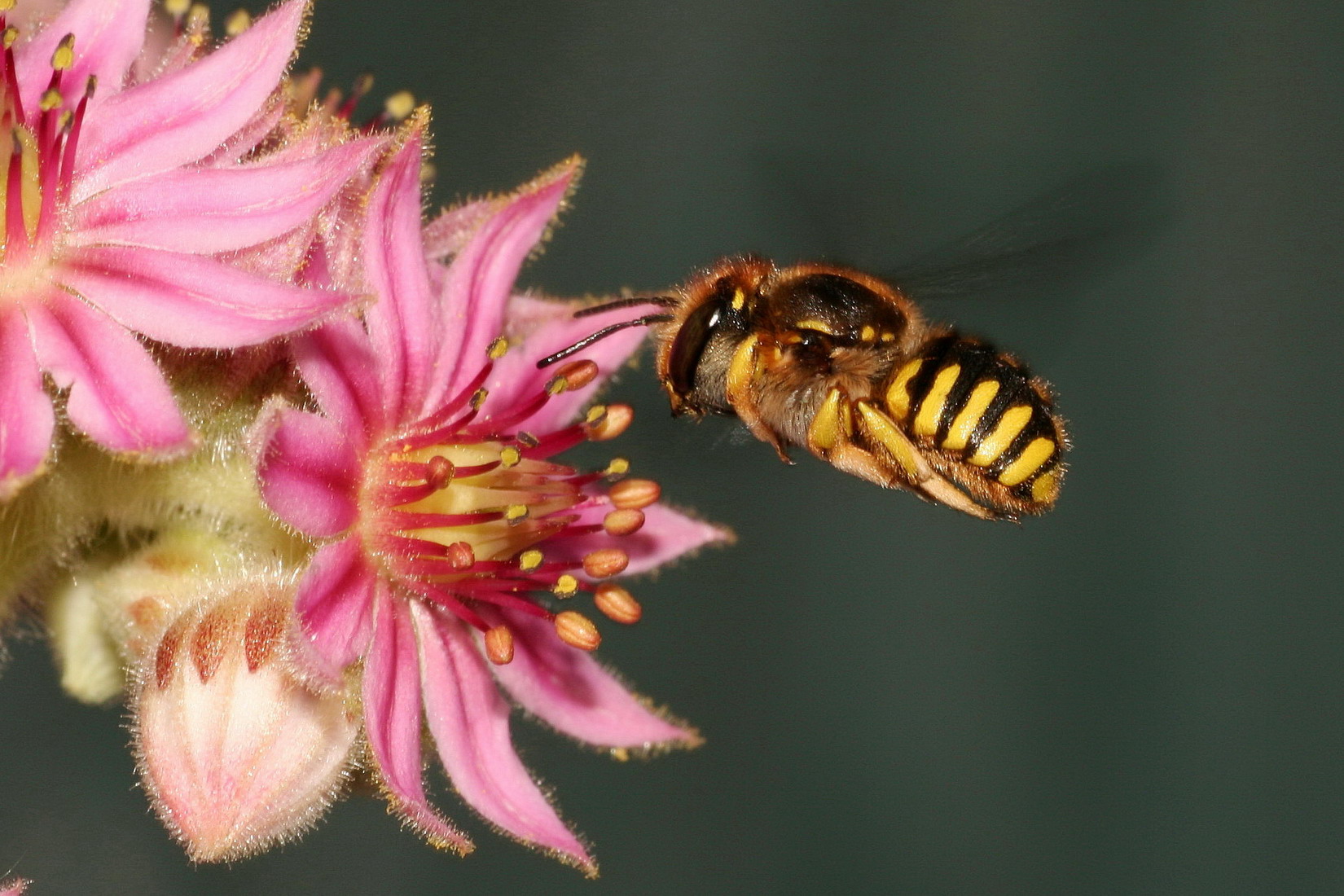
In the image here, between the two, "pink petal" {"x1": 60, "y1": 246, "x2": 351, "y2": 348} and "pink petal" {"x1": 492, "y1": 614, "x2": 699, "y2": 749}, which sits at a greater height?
"pink petal" {"x1": 60, "y1": 246, "x2": 351, "y2": 348}

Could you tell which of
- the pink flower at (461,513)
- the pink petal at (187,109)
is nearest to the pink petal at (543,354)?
the pink flower at (461,513)

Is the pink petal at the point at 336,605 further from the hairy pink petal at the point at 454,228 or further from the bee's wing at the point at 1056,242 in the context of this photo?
the bee's wing at the point at 1056,242

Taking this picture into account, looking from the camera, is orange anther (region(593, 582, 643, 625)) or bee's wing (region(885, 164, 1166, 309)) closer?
orange anther (region(593, 582, 643, 625))

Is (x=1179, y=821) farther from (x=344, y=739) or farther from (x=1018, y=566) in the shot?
(x=344, y=739)

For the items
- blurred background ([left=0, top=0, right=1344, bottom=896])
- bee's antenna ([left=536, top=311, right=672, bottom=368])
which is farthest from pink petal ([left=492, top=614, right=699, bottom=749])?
blurred background ([left=0, top=0, right=1344, bottom=896])

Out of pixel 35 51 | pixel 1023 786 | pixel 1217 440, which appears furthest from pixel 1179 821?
pixel 35 51

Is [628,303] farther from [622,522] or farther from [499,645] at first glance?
[499,645]

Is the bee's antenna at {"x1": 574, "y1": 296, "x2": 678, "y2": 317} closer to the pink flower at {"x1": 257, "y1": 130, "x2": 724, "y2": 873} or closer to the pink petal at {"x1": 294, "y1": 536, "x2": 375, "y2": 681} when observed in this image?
the pink flower at {"x1": 257, "y1": 130, "x2": 724, "y2": 873}
